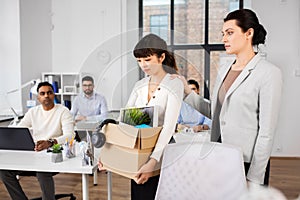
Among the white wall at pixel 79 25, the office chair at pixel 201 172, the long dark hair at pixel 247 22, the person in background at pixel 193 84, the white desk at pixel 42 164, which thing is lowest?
the white desk at pixel 42 164

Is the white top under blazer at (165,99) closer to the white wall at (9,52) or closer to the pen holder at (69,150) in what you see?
the pen holder at (69,150)

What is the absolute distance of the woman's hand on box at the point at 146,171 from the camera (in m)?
1.28

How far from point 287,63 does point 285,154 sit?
133cm

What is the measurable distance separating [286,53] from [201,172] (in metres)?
3.90

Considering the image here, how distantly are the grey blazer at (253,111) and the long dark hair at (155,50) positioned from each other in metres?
0.19

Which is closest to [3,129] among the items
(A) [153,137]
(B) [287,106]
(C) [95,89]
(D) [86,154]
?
(D) [86,154]

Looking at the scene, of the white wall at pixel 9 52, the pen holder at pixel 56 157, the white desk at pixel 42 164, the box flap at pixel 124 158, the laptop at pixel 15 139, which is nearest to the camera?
the box flap at pixel 124 158

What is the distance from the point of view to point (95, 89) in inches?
49.0

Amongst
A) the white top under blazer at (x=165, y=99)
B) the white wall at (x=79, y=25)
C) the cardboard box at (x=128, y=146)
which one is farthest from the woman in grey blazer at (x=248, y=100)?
the white wall at (x=79, y=25)

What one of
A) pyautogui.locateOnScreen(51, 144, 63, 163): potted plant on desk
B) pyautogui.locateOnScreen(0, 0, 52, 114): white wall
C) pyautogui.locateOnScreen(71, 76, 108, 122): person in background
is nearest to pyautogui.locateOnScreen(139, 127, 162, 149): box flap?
pyautogui.locateOnScreen(71, 76, 108, 122): person in background

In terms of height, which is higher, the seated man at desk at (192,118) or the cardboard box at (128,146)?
the seated man at desk at (192,118)

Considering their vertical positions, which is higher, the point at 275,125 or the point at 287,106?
the point at 275,125

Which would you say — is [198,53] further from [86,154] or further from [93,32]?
[93,32]

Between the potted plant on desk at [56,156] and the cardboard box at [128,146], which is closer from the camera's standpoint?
the cardboard box at [128,146]
